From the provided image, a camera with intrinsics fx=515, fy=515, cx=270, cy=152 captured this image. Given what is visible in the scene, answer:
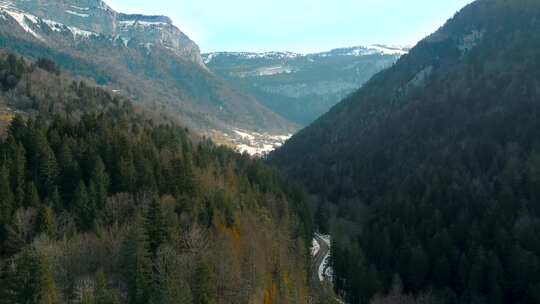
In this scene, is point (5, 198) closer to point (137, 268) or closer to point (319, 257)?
point (137, 268)

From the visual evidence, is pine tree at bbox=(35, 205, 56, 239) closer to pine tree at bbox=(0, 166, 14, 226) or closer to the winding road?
pine tree at bbox=(0, 166, 14, 226)

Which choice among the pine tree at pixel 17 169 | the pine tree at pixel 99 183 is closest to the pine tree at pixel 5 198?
the pine tree at pixel 17 169

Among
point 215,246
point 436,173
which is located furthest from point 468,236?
point 215,246

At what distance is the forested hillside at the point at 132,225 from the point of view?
59156 mm

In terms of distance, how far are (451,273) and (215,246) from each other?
6140cm

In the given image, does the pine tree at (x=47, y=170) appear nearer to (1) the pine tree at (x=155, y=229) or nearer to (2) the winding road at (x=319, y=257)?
(1) the pine tree at (x=155, y=229)

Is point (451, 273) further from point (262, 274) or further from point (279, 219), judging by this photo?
point (262, 274)

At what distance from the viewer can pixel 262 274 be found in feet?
260

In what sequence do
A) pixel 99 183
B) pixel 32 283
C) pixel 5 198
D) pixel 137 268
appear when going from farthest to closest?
pixel 99 183 → pixel 5 198 → pixel 137 268 → pixel 32 283

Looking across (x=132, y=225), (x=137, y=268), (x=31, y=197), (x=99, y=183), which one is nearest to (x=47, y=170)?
(x=99, y=183)

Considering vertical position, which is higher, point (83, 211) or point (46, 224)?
point (46, 224)


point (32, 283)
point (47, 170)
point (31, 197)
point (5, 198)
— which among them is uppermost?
point (47, 170)

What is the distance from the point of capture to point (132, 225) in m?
69.9

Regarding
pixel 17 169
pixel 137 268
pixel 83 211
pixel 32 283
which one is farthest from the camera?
pixel 17 169
